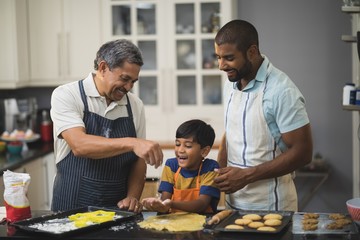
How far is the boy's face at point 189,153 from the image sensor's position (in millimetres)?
2775

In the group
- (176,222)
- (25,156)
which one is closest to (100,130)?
(176,222)

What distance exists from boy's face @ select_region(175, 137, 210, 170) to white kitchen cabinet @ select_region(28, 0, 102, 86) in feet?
8.30

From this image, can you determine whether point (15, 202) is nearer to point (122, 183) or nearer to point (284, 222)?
point (122, 183)

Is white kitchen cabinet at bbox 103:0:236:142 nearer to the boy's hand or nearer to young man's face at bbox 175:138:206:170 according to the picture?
young man's face at bbox 175:138:206:170

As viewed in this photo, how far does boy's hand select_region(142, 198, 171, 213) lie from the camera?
8.36 feet

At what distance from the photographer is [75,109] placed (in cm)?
283

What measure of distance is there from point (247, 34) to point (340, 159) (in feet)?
8.92

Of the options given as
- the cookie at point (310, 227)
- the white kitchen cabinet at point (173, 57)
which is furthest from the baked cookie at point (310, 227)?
the white kitchen cabinet at point (173, 57)

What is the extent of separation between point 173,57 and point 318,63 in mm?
1137

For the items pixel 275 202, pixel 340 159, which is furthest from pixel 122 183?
pixel 340 159

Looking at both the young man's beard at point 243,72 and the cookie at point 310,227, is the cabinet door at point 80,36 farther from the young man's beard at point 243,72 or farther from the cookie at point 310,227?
the cookie at point 310,227

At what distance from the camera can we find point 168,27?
5082 mm

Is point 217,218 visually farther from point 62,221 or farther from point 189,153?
point 62,221

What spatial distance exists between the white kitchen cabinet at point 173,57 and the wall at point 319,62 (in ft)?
1.32
